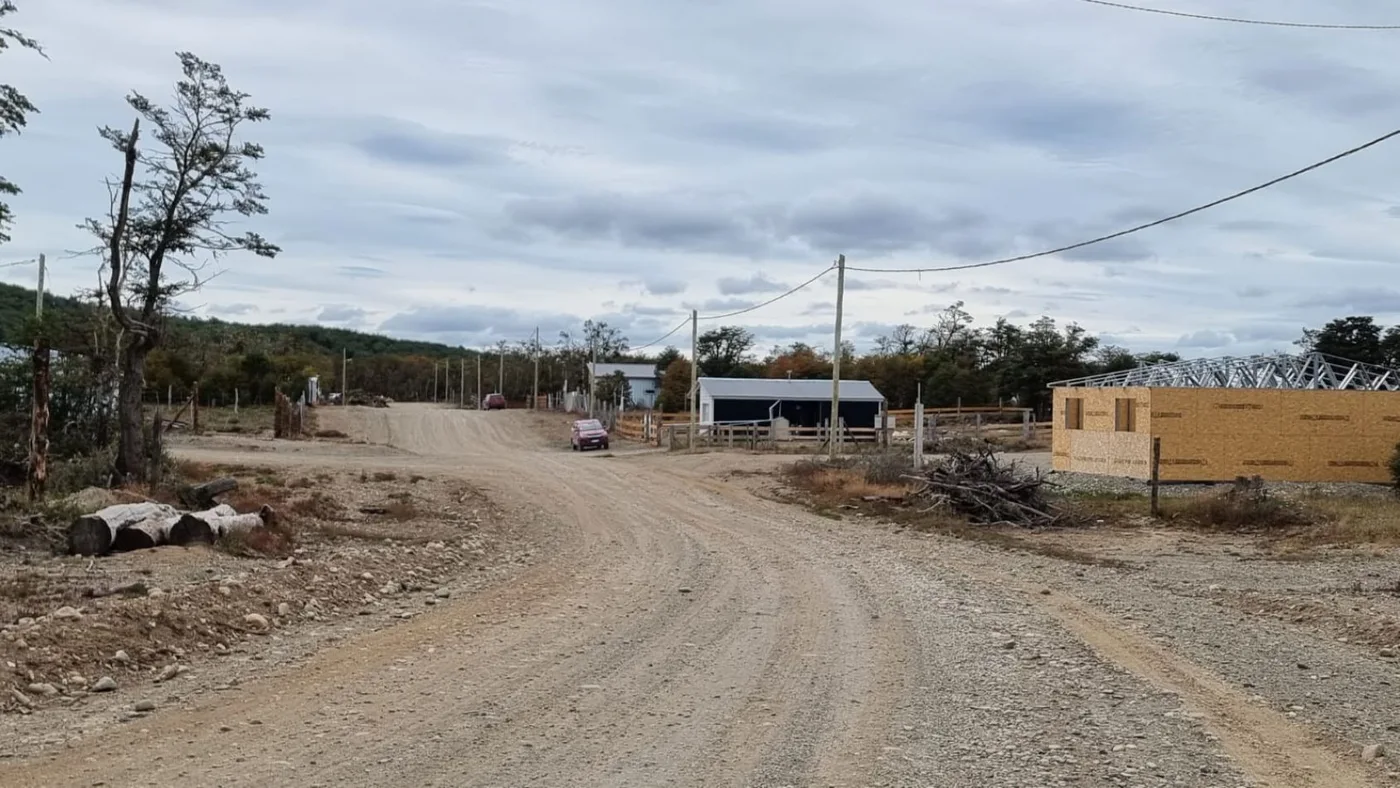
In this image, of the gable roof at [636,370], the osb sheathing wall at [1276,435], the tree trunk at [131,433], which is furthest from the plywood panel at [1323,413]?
the gable roof at [636,370]

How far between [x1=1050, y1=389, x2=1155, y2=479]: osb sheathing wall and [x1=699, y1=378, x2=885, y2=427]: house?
87.1 feet

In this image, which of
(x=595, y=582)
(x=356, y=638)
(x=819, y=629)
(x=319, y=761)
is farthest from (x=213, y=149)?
(x=319, y=761)

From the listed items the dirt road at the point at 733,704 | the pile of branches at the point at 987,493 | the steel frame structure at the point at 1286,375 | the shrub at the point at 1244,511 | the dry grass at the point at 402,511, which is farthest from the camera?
the steel frame structure at the point at 1286,375

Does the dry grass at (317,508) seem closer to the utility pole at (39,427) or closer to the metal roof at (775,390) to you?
the utility pole at (39,427)

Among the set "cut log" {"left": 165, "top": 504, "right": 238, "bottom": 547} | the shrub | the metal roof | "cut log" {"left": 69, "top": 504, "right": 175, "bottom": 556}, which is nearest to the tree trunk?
"cut log" {"left": 165, "top": 504, "right": 238, "bottom": 547}

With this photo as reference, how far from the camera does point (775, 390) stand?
61.9 meters

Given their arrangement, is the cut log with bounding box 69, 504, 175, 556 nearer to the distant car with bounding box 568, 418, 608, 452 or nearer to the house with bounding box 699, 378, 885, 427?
the distant car with bounding box 568, 418, 608, 452

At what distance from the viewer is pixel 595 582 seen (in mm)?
13039

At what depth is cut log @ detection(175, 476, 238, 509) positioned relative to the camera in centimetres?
1683

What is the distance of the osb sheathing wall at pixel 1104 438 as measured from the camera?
29.3 meters

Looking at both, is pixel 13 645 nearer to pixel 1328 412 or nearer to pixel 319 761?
pixel 319 761

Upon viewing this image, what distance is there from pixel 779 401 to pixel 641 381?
112ft

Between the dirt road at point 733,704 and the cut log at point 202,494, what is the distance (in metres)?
6.45

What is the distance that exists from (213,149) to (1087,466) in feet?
78.2
